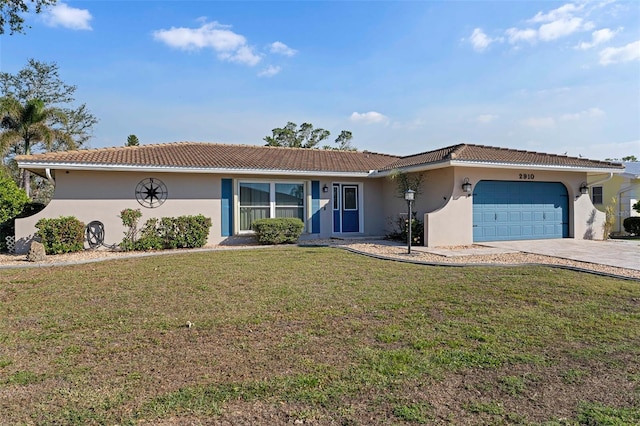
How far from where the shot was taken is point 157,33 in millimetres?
13828

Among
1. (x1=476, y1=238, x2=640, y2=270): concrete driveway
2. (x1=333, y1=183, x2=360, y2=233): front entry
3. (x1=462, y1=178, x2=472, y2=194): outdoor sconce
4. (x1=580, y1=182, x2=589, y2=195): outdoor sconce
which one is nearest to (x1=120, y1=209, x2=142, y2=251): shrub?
(x1=333, y1=183, x2=360, y2=233): front entry

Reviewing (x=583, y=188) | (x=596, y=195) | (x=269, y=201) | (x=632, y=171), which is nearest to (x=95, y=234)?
(x=269, y=201)

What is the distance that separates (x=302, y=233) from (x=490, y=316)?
33.6ft

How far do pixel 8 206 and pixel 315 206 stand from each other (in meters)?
10.5

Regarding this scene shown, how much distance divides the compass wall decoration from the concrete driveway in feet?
37.7

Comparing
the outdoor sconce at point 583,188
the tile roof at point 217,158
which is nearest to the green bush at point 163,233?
the tile roof at point 217,158

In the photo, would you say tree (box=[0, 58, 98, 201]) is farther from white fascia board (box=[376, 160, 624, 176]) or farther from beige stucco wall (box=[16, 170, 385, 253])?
white fascia board (box=[376, 160, 624, 176])

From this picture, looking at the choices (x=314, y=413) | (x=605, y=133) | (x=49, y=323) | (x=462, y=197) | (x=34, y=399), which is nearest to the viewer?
(x=314, y=413)

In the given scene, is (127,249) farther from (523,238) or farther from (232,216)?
(523,238)

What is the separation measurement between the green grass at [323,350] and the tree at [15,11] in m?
6.78

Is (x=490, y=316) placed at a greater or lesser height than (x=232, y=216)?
lesser

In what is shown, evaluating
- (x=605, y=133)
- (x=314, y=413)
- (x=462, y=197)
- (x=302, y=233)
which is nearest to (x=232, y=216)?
(x=302, y=233)

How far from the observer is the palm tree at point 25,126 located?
21.2 m

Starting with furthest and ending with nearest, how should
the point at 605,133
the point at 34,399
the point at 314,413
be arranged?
1. the point at 605,133
2. the point at 34,399
3. the point at 314,413
